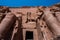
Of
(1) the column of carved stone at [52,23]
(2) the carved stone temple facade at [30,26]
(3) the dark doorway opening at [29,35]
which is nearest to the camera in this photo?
(1) the column of carved stone at [52,23]

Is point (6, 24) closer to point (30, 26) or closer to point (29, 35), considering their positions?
point (29, 35)

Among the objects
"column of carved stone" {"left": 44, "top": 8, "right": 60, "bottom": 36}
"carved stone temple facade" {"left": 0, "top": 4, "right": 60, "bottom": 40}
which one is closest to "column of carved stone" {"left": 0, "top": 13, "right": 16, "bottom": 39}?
"carved stone temple facade" {"left": 0, "top": 4, "right": 60, "bottom": 40}

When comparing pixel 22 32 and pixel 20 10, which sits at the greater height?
pixel 20 10

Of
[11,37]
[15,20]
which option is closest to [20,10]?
[15,20]

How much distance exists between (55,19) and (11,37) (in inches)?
94.4

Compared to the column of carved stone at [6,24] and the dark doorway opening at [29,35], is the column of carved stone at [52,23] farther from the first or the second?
the dark doorway opening at [29,35]

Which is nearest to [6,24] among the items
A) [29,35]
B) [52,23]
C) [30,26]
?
[52,23]

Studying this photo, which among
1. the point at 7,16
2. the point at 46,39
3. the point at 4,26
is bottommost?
the point at 46,39

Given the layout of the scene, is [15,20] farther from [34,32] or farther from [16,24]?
[34,32]

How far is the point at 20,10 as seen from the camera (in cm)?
1563

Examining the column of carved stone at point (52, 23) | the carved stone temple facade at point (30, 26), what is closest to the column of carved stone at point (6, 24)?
the carved stone temple facade at point (30, 26)

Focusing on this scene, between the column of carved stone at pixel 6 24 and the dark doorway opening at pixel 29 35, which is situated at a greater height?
the column of carved stone at pixel 6 24

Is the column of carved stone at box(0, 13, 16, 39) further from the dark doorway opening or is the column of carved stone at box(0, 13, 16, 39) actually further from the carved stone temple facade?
the dark doorway opening

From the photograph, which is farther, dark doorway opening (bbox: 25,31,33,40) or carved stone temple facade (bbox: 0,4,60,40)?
dark doorway opening (bbox: 25,31,33,40)
